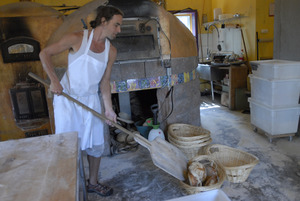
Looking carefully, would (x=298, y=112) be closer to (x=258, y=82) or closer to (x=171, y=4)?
(x=258, y=82)

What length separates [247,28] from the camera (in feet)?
15.9

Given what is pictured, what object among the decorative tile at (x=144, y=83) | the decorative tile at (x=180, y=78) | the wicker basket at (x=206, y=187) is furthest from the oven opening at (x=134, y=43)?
the wicker basket at (x=206, y=187)

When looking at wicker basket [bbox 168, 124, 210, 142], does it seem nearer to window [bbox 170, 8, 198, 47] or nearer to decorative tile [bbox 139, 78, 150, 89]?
decorative tile [bbox 139, 78, 150, 89]

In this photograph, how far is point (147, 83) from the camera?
3035 millimetres

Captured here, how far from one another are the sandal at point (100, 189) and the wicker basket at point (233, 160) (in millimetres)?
981

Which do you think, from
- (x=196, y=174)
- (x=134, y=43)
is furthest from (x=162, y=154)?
(x=134, y=43)

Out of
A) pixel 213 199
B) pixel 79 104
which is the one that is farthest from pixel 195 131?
pixel 213 199

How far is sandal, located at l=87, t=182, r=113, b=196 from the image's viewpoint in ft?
7.00

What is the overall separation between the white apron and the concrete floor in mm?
583

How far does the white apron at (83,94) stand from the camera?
5.96 feet

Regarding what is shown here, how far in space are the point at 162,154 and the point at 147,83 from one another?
1231 millimetres

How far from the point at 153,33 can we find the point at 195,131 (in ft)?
4.34

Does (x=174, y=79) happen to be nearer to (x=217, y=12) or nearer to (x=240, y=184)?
(x=240, y=184)

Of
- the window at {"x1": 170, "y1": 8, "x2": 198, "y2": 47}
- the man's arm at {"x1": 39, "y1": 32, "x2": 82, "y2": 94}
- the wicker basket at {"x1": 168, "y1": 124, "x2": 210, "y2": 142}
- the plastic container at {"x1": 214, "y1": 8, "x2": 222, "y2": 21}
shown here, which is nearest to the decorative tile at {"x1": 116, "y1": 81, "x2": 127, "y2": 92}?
the wicker basket at {"x1": 168, "y1": 124, "x2": 210, "y2": 142}
